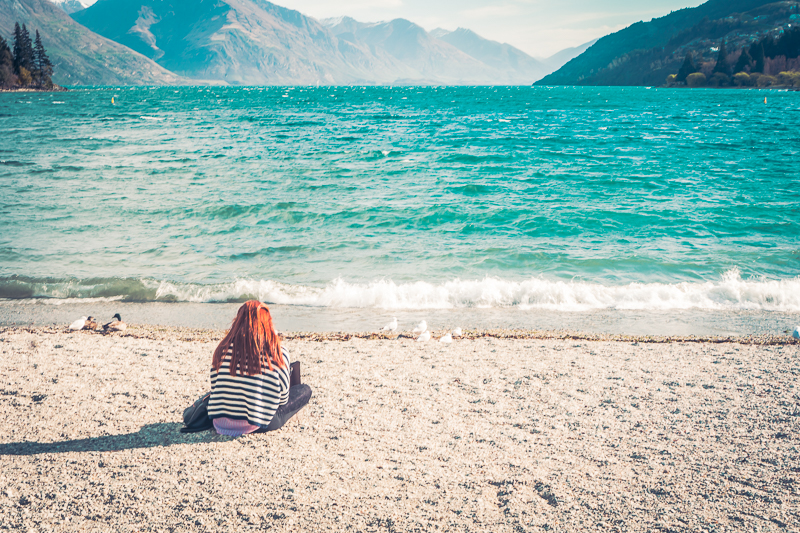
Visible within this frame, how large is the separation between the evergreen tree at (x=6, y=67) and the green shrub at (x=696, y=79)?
16975 centimetres

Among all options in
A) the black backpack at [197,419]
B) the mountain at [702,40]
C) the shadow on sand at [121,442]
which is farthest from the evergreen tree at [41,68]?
the mountain at [702,40]

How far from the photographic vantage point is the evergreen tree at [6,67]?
327ft

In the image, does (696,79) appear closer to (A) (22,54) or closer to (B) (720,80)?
(B) (720,80)

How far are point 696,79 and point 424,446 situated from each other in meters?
162

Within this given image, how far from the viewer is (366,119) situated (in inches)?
1839

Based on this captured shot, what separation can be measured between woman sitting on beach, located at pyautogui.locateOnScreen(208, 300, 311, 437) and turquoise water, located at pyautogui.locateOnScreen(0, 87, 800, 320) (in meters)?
5.50

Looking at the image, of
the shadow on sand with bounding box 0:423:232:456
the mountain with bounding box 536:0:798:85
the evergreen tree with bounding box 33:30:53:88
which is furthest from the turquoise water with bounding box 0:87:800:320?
the mountain with bounding box 536:0:798:85

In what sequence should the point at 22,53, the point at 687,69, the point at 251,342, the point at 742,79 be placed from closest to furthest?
1. the point at 251,342
2. the point at 22,53
3. the point at 742,79
4. the point at 687,69

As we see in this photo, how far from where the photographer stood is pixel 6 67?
100 metres

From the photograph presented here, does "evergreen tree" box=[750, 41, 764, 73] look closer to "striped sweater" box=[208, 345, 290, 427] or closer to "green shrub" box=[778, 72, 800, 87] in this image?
"green shrub" box=[778, 72, 800, 87]

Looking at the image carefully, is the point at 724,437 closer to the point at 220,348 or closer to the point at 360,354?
the point at 360,354

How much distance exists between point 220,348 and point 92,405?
2350 millimetres

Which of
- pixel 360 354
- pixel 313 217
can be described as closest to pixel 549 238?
pixel 313 217

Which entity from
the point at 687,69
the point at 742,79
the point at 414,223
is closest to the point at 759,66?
the point at 742,79
